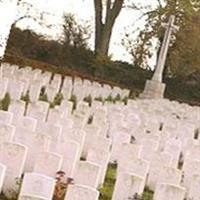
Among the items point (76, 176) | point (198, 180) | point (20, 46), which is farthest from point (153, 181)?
point (20, 46)

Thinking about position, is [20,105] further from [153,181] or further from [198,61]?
[198,61]

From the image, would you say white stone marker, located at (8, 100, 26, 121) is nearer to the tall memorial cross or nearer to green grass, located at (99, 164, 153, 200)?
green grass, located at (99, 164, 153, 200)

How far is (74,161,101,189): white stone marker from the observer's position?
633 centimetres

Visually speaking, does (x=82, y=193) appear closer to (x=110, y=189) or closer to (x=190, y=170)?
(x=110, y=189)

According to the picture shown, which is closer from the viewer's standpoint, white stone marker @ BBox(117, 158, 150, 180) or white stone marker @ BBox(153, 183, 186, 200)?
white stone marker @ BBox(153, 183, 186, 200)

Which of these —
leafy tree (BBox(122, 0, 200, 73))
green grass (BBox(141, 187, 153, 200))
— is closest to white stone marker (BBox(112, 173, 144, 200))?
green grass (BBox(141, 187, 153, 200))

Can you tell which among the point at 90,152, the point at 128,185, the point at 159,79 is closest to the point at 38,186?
the point at 128,185

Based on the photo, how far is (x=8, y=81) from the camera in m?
12.4

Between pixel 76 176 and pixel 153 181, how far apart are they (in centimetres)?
174

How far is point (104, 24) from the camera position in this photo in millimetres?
30609

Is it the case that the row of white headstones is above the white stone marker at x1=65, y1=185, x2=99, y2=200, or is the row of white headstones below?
above

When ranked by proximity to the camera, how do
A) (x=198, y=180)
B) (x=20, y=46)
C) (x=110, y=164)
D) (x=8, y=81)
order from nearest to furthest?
(x=198, y=180) → (x=110, y=164) → (x=8, y=81) → (x=20, y=46)

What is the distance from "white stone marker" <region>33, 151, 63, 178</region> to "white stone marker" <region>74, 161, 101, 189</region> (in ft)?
0.72

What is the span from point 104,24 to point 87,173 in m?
24.5
